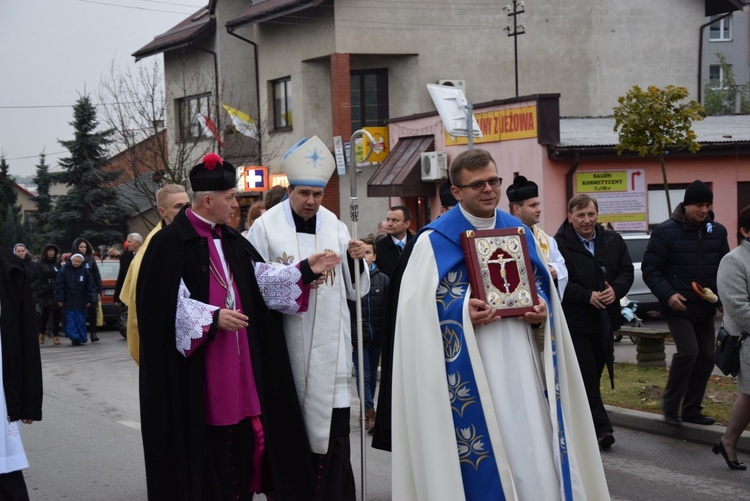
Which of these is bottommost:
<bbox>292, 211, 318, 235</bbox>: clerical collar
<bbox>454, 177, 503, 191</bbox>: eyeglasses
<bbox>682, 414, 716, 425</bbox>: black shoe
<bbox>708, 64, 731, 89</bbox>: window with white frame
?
<bbox>682, 414, 716, 425</bbox>: black shoe

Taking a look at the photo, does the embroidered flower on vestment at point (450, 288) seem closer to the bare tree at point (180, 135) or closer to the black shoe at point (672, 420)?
the black shoe at point (672, 420)

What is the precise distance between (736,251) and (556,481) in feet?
12.1

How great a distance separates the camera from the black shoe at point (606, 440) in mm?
9086

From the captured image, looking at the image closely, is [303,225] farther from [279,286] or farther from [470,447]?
[470,447]

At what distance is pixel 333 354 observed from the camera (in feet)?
21.3

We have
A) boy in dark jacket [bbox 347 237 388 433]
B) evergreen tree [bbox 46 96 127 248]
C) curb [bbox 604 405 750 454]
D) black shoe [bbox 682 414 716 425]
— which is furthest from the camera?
evergreen tree [bbox 46 96 127 248]

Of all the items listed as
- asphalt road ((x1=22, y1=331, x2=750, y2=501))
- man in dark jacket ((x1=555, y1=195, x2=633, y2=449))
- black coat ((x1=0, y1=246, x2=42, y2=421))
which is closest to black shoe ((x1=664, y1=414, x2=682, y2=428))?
asphalt road ((x1=22, y1=331, x2=750, y2=501))

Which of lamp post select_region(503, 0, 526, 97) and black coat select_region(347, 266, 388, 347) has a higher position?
lamp post select_region(503, 0, 526, 97)

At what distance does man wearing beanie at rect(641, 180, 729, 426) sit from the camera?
9133 millimetres

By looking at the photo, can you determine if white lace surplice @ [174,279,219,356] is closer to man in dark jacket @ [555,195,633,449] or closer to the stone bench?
man in dark jacket @ [555,195,633,449]

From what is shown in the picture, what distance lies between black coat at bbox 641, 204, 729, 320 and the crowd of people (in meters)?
1.22

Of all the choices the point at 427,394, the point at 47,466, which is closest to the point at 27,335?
the point at 427,394

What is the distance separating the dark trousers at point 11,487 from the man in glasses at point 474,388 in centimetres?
214

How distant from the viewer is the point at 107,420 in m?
11.6
